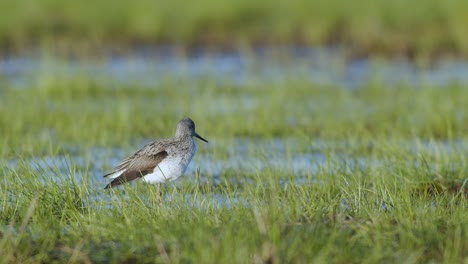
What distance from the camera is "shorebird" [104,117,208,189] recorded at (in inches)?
322

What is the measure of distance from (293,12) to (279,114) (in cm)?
983

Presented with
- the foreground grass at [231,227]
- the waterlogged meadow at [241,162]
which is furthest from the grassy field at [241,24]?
the foreground grass at [231,227]

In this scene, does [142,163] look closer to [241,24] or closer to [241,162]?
[241,162]

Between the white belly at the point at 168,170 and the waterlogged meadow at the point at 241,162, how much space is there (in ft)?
0.49

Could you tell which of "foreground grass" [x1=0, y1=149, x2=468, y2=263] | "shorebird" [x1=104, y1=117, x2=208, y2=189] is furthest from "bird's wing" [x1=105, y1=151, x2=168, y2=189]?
"foreground grass" [x1=0, y1=149, x2=468, y2=263]

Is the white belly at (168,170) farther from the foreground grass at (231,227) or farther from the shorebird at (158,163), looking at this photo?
the foreground grass at (231,227)

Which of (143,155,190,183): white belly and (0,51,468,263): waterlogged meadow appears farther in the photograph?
(143,155,190,183): white belly

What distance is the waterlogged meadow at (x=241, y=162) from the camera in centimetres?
602

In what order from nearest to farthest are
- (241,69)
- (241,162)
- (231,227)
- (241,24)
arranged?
(231,227) < (241,162) < (241,69) < (241,24)

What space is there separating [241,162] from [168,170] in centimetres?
197

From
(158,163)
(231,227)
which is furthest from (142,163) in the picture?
(231,227)

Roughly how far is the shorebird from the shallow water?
22.8ft

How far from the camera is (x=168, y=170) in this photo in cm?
816

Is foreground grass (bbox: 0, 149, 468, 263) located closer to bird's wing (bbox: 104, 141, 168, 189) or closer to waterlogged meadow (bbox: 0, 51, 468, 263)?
waterlogged meadow (bbox: 0, 51, 468, 263)
